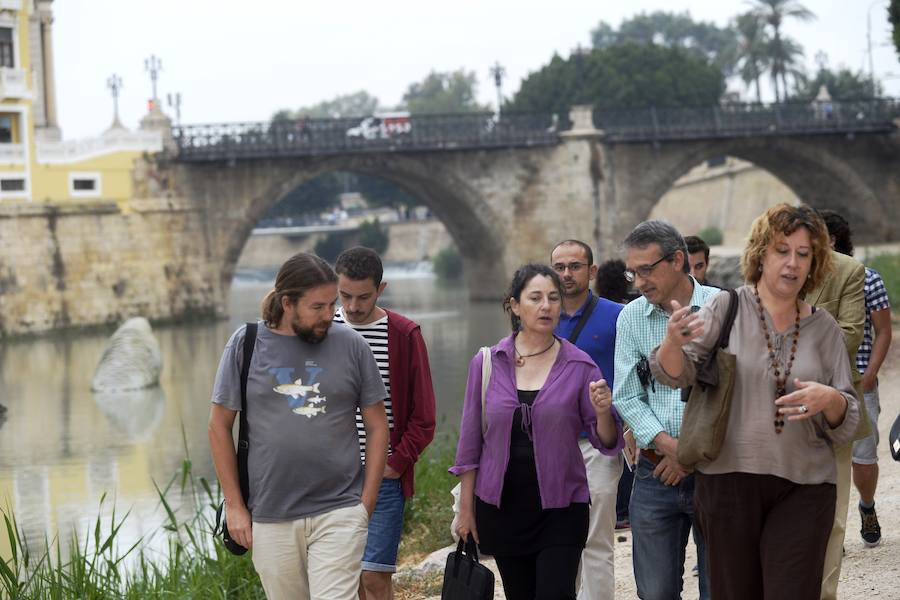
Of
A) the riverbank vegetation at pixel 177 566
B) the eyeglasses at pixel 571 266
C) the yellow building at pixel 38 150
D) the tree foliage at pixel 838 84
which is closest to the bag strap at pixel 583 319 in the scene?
the eyeglasses at pixel 571 266

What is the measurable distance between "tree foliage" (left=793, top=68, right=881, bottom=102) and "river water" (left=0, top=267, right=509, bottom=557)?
31.5m

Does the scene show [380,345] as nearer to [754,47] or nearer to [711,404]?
[711,404]

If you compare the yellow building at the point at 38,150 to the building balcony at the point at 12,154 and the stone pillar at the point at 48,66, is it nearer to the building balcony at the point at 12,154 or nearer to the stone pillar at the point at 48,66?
the building balcony at the point at 12,154

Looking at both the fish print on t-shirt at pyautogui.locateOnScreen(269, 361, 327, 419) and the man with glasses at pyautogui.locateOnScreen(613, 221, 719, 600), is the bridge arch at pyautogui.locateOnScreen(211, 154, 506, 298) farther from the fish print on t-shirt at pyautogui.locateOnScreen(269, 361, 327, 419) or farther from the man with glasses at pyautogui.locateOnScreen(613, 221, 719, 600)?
the fish print on t-shirt at pyautogui.locateOnScreen(269, 361, 327, 419)

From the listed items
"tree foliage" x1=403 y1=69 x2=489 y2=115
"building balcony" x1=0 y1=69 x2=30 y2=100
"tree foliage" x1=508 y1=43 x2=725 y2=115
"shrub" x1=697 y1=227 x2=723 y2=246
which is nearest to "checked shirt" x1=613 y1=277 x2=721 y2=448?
"building balcony" x1=0 y1=69 x2=30 y2=100

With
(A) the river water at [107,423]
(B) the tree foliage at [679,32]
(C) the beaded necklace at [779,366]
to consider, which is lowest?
(A) the river water at [107,423]

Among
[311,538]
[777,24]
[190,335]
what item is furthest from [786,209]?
[777,24]

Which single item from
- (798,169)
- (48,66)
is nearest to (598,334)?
(48,66)

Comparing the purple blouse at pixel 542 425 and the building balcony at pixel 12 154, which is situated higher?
the building balcony at pixel 12 154

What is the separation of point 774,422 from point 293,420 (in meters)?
1.32

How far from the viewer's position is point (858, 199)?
35.9 m

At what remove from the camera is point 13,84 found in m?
27.1

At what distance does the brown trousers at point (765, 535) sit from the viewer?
3324 mm

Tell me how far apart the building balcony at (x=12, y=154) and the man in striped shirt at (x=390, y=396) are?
24847mm
